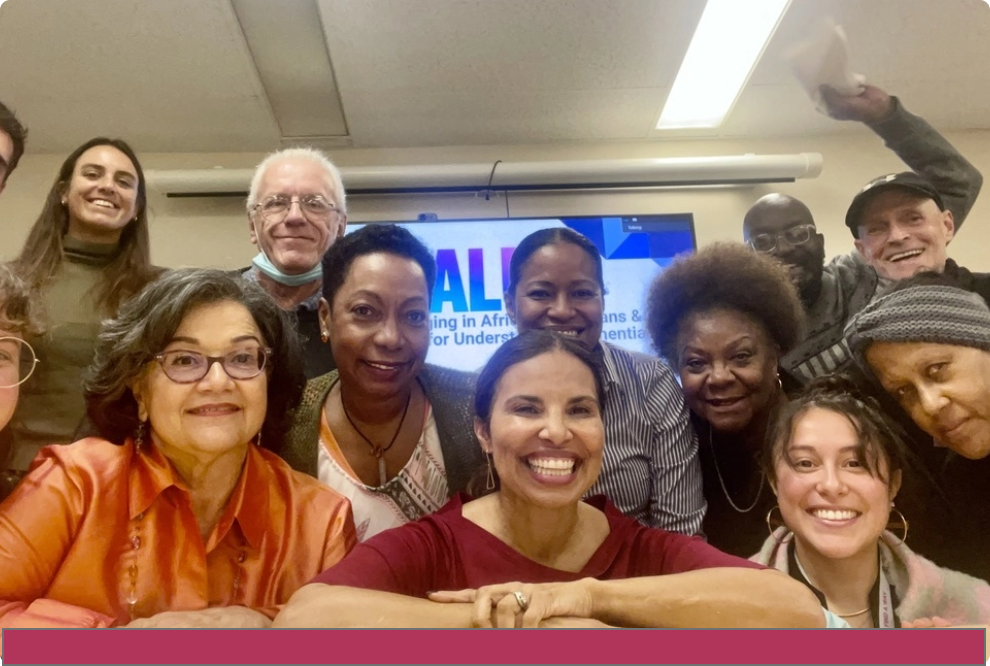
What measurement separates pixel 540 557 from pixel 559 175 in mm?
1036

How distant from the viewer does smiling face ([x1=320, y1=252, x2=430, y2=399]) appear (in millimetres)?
1484

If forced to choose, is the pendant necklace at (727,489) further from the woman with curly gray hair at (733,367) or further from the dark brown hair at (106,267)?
the dark brown hair at (106,267)

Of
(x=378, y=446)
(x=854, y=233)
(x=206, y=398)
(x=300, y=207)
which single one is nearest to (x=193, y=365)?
(x=206, y=398)

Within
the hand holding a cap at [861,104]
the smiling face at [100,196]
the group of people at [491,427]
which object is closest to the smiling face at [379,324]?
the group of people at [491,427]

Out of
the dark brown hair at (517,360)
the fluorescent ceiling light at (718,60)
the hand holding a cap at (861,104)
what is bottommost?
the dark brown hair at (517,360)

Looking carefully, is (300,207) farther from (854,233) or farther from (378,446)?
(854,233)

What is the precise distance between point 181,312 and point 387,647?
74 centimetres

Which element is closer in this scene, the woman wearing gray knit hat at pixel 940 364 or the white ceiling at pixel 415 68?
the woman wearing gray knit hat at pixel 940 364

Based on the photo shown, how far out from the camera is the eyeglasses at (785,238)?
5.56 ft

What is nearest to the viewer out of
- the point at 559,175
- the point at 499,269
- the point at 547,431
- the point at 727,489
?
the point at 547,431

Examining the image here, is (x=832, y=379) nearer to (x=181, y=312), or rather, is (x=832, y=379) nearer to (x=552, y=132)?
(x=552, y=132)

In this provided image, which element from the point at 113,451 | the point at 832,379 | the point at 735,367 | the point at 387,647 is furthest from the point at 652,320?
the point at 113,451

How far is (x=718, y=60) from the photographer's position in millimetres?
1796

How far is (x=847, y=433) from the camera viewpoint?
1419 millimetres
